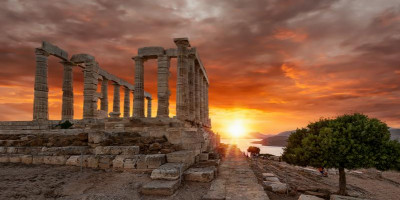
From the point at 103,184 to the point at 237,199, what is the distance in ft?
18.2

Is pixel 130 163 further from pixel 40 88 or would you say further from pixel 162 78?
pixel 40 88

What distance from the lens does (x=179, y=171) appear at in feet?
35.0

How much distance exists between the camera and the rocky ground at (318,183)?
1402cm

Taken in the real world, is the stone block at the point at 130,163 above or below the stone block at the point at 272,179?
above

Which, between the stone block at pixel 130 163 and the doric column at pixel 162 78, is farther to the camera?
the doric column at pixel 162 78

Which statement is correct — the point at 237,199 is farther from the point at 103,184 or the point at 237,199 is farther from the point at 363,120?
the point at 363,120

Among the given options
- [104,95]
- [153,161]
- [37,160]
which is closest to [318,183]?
[153,161]

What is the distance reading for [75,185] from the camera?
9945mm

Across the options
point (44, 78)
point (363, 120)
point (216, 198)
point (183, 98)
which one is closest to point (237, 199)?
point (216, 198)

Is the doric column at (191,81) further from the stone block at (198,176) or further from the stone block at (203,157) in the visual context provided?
the stone block at (198,176)

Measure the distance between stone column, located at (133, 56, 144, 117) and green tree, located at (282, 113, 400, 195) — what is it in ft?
56.2

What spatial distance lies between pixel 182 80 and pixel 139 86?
4904 mm

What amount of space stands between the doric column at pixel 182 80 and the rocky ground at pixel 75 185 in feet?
42.8

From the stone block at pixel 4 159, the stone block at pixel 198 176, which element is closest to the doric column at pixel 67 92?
the stone block at pixel 4 159
